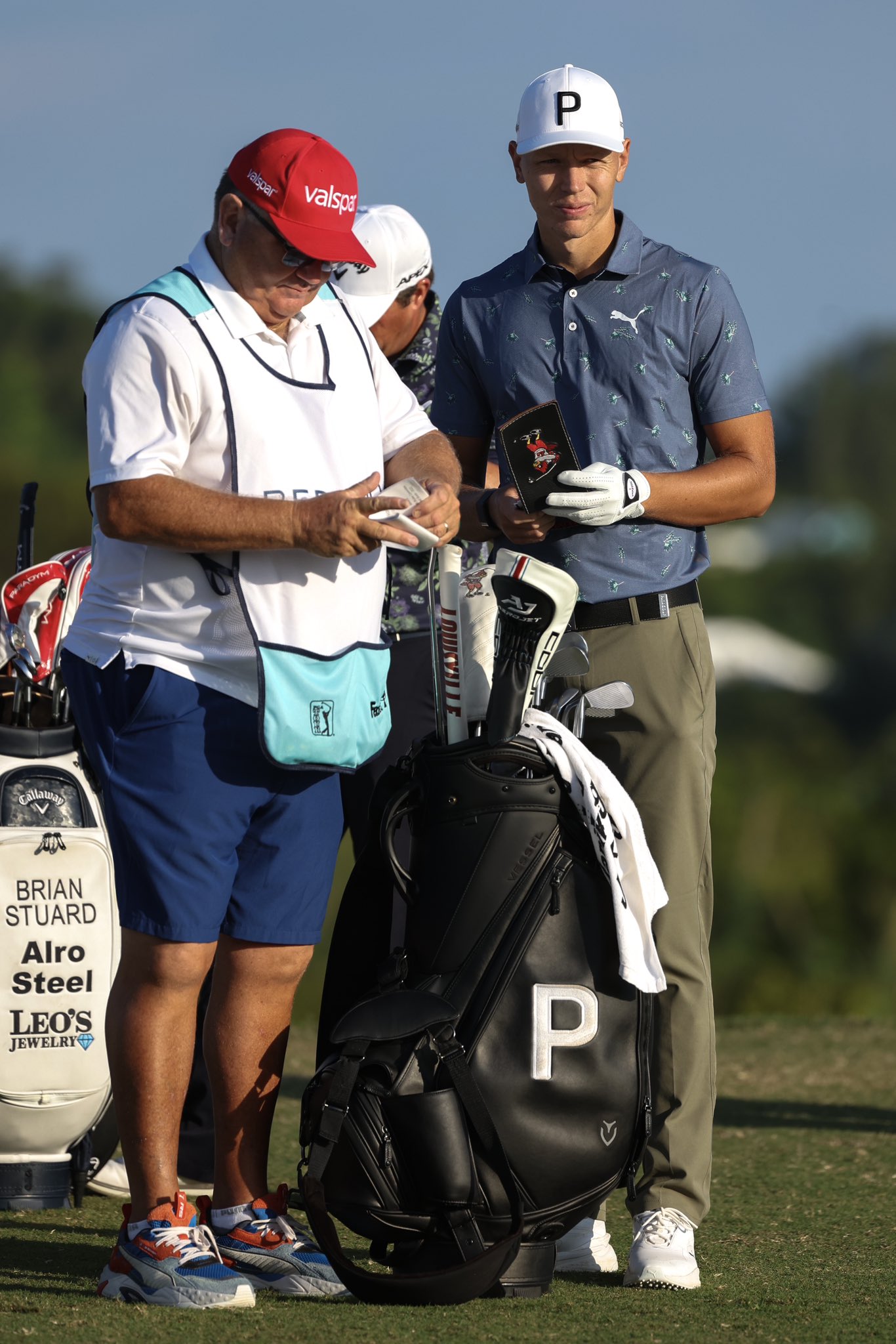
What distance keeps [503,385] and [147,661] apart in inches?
41.6

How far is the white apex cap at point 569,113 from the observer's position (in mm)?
3895

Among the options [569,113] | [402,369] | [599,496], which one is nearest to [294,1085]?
[402,369]

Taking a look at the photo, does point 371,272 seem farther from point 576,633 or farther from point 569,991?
point 569,991

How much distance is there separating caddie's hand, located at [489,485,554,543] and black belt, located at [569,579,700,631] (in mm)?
173

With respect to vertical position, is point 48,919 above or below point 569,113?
below

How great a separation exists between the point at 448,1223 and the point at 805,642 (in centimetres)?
7032

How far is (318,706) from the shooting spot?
3.44 meters

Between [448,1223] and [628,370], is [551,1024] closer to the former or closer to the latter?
[448,1223]

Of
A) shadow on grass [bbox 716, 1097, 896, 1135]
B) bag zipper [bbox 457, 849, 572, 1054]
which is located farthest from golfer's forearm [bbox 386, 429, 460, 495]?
shadow on grass [bbox 716, 1097, 896, 1135]

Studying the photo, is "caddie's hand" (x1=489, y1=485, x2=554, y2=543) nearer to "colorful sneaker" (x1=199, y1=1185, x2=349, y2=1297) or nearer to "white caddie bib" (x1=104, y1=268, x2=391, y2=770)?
"white caddie bib" (x1=104, y1=268, x2=391, y2=770)

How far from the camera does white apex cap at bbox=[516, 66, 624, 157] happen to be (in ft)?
12.8

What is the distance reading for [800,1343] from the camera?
123 inches

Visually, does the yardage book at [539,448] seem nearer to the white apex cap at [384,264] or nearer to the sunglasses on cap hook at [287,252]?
the sunglasses on cap hook at [287,252]

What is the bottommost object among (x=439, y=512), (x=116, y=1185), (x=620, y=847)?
(x=116, y=1185)
